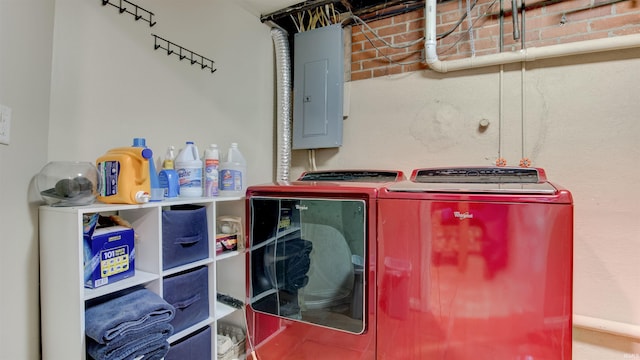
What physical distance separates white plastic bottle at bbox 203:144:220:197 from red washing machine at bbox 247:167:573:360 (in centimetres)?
19

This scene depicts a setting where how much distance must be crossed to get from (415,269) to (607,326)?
3.76 ft

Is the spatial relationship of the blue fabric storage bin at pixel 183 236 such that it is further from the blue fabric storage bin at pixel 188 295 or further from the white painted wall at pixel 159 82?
the white painted wall at pixel 159 82

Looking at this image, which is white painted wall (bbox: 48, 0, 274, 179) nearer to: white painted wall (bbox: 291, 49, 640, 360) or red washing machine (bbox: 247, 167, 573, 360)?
red washing machine (bbox: 247, 167, 573, 360)

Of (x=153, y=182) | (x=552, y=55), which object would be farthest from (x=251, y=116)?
(x=552, y=55)

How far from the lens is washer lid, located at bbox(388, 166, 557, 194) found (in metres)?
1.12

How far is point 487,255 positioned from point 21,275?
1.62 m

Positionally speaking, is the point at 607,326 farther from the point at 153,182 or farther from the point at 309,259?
the point at 153,182

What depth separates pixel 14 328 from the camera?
1039 mm

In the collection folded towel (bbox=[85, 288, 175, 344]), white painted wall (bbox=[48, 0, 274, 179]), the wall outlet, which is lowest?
folded towel (bbox=[85, 288, 175, 344])

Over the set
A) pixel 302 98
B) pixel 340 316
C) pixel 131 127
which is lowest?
pixel 340 316

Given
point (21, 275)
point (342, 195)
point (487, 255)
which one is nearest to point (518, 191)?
point (487, 255)

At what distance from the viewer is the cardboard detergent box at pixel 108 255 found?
1073mm

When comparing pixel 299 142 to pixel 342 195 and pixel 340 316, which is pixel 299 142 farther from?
pixel 340 316

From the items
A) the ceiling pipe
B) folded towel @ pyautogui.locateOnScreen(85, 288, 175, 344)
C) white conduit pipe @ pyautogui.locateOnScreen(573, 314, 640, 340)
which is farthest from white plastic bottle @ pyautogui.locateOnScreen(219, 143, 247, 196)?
white conduit pipe @ pyautogui.locateOnScreen(573, 314, 640, 340)
